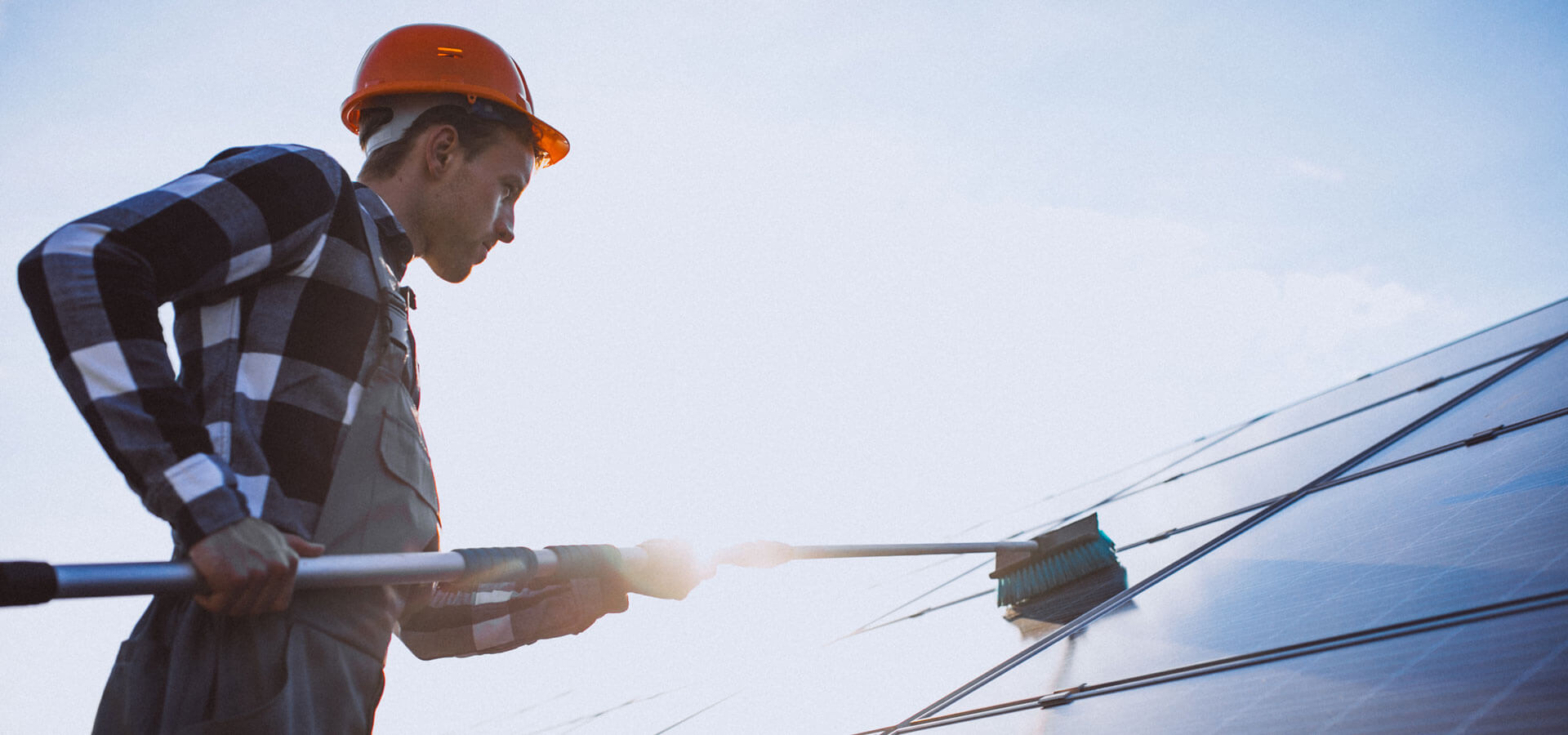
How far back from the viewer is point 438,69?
8.09 feet

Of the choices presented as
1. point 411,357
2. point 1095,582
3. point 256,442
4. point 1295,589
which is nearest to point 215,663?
point 256,442

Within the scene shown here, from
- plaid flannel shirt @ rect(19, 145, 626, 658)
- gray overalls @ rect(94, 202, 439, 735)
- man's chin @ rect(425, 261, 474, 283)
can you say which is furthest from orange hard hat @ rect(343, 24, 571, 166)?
gray overalls @ rect(94, 202, 439, 735)

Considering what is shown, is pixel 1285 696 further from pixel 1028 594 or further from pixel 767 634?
pixel 767 634

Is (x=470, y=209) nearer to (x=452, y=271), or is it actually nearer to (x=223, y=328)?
(x=452, y=271)

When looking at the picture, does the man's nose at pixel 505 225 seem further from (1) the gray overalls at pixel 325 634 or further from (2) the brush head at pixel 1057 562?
(2) the brush head at pixel 1057 562

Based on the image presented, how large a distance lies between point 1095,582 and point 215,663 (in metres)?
2.44

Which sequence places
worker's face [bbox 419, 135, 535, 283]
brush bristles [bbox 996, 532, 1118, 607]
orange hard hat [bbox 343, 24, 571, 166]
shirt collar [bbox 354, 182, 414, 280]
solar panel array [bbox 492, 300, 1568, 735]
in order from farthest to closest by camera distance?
brush bristles [bbox 996, 532, 1118, 607] → orange hard hat [bbox 343, 24, 571, 166] → worker's face [bbox 419, 135, 535, 283] → shirt collar [bbox 354, 182, 414, 280] → solar panel array [bbox 492, 300, 1568, 735]

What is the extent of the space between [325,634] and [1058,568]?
2368 mm

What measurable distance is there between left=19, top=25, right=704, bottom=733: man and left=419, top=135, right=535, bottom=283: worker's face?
4.2 inches

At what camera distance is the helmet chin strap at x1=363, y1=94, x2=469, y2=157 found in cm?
231

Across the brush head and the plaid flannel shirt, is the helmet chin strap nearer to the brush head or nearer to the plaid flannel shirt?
the plaid flannel shirt

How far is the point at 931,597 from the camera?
4375 millimetres

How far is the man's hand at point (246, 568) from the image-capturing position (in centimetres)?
130

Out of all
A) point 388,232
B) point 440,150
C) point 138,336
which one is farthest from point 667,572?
point 138,336
